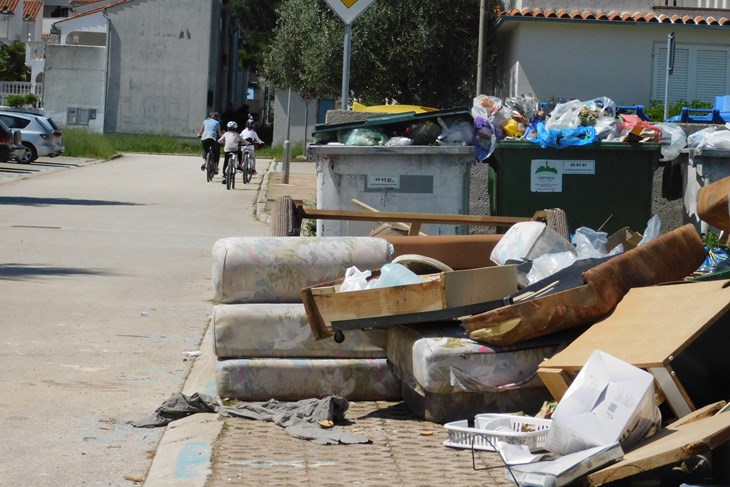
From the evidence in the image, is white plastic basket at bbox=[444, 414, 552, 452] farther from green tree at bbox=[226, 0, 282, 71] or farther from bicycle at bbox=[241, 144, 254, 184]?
green tree at bbox=[226, 0, 282, 71]

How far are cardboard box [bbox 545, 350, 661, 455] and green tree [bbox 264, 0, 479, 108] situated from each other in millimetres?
25609

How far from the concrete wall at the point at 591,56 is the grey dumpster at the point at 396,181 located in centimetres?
1567

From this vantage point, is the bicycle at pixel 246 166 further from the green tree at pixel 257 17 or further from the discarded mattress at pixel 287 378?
the green tree at pixel 257 17

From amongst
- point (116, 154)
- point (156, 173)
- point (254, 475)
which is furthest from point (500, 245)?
point (116, 154)

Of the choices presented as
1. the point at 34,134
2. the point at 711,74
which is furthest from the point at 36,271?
the point at 34,134

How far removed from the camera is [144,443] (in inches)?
219

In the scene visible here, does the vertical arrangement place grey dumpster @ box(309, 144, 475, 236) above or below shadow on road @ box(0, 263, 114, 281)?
above

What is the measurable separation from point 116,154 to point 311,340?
3735 cm

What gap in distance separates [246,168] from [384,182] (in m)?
19.5

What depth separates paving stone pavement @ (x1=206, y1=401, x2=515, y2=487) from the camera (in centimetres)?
474

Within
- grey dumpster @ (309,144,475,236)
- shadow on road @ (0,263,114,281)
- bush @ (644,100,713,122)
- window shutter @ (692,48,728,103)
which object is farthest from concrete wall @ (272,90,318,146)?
grey dumpster @ (309,144,475,236)

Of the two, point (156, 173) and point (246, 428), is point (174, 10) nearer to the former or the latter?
point (156, 173)

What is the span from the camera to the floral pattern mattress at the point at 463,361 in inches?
219

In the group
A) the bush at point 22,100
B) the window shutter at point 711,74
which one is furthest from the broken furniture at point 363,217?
the bush at point 22,100
